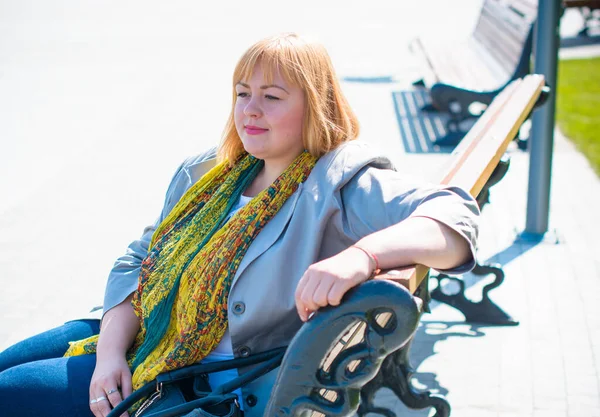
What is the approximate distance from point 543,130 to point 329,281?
392cm

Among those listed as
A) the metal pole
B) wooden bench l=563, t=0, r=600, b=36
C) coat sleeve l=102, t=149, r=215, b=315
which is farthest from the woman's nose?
wooden bench l=563, t=0, r=600, b=36

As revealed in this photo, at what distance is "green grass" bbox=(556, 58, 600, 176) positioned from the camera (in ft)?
26.3

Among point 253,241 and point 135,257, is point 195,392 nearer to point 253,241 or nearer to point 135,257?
point 253,241

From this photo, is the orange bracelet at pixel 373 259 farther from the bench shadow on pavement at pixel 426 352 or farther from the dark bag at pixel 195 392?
the bench shadow on pavement at pixel 426 352

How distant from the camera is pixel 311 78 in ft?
8.04

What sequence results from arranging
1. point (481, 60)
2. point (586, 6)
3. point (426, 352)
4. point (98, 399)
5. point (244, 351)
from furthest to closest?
1. point (586, 6)
2. point (481, 60)
3. point (426, 352)
4. point (98, 399)
5. point (244, 351)

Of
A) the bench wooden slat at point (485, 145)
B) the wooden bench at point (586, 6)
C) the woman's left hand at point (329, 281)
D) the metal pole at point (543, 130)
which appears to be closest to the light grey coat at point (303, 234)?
the bench wooden slat at point (485, 145)

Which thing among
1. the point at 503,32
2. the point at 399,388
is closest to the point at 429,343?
the point at 399,388

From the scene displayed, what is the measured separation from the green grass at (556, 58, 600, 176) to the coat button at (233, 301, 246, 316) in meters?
5.37

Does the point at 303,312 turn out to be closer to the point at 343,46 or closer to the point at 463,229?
the point at 463,229

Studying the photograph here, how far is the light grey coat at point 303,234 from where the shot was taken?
225 cm

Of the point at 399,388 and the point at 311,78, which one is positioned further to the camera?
the point at 399,388

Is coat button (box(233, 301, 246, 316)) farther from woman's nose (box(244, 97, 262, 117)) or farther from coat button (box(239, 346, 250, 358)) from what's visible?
woman's nose (box(244, 97, 262, 117))

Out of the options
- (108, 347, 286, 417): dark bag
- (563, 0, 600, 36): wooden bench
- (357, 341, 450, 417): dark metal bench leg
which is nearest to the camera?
(108, 347, 286, 417): dark bag
